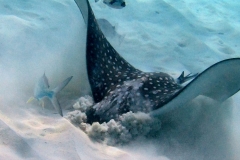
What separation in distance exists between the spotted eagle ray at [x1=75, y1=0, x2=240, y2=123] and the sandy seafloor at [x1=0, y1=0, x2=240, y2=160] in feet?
0.95

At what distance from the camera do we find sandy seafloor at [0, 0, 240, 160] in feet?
7.42

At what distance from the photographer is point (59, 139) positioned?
7.39ft

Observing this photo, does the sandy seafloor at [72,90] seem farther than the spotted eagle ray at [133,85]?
No

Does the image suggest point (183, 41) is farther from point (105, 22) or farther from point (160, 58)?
point (105, 22)

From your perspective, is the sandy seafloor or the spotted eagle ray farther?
the spotted eagle ray

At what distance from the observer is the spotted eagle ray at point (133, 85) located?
2824mm

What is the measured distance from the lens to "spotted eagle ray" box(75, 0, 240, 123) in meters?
2.82

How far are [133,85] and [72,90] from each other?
115cm

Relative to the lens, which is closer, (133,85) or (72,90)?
(133,85)

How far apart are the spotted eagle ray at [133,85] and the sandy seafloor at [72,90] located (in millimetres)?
291

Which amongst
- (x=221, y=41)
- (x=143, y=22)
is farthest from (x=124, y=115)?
(x=221, y=41)

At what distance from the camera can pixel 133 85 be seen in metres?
3.33

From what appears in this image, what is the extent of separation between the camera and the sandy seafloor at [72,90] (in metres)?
2.26

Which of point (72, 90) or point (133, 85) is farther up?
point (133, 85)
